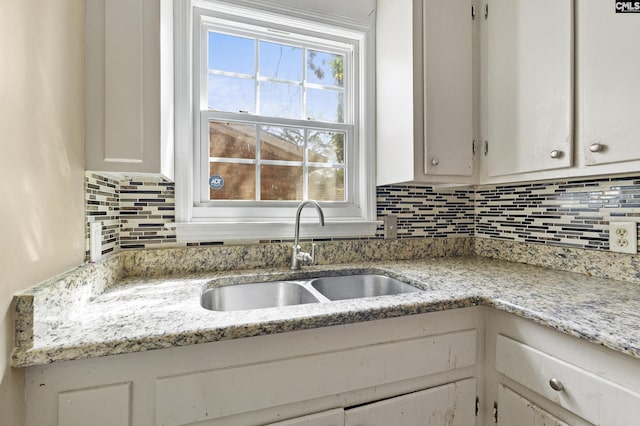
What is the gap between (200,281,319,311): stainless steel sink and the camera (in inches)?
48.0

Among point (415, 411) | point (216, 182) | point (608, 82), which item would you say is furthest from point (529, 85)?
point (216, 182)

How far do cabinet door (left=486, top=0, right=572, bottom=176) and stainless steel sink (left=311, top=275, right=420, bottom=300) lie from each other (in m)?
0.71

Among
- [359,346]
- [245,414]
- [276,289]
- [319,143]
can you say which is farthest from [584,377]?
[319,143]

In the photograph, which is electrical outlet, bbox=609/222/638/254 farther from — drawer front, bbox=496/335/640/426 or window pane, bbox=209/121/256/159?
window pane, bbox=209/121/256/159

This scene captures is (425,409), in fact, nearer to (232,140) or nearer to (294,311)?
(294,311)

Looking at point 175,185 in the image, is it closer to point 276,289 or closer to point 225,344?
point 276,289

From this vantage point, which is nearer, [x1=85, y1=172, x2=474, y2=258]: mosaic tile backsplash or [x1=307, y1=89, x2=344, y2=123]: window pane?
[x1=85, y1=172, x2=474, y2=258]: mosaic tile backsplash

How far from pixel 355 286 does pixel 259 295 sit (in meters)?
0.44

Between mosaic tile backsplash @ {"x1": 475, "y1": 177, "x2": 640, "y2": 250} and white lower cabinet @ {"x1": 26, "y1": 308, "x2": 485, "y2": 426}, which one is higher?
mosaic tile backsplash @ {"x1": 475, "y1": 177, "x2": 640, "y2": 250}

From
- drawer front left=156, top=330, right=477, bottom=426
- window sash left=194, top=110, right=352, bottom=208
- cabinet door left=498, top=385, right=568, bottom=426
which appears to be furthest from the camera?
window sash left=194, top=110, right=352, bottom=208

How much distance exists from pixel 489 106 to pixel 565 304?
Answer: 93 cm

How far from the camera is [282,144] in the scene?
1591 millimetres

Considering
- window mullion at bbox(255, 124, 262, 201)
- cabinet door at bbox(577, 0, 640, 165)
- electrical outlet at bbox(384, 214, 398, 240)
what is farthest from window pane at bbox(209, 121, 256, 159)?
cabinet door at bbox(577, 0, 640, 165)

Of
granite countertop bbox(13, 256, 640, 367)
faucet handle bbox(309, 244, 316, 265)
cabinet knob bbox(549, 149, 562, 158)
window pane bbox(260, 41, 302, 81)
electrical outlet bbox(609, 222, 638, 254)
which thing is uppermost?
window pane bbox(260, 41, 302, 81)
